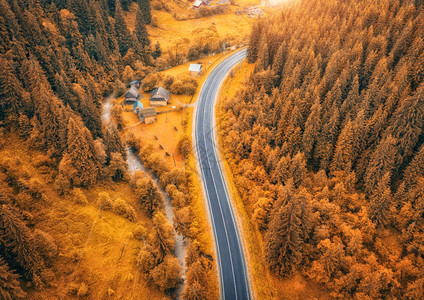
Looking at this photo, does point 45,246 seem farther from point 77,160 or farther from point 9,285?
point 77,160

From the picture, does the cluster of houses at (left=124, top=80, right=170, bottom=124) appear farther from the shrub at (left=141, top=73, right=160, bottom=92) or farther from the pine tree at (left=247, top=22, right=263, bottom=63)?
the pine tree at (left=247, top=22, right=263, bottom=63)

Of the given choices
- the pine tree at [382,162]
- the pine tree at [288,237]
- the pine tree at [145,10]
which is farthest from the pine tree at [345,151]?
the pine tree at [145,10]

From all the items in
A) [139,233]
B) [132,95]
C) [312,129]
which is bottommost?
[139,233]

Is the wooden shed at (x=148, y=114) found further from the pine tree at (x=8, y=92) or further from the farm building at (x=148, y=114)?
the pine tree at (x=8, y=92)

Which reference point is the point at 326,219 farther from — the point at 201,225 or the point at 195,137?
the point at 195,137

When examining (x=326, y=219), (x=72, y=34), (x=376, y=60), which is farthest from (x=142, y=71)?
(x=326, y=219)

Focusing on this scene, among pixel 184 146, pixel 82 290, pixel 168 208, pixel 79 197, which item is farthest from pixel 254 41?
pixel 82 290
